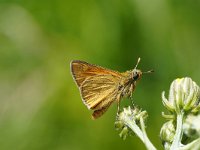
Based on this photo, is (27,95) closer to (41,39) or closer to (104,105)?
(41,39)

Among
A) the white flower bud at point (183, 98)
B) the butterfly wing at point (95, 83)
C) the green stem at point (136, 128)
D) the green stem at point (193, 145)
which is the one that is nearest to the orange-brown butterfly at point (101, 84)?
the butterfly wing at point (95, 83)

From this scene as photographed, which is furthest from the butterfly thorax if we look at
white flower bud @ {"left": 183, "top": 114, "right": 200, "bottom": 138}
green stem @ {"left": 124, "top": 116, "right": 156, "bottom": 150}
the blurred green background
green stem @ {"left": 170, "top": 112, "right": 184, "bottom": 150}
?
the blurred green background

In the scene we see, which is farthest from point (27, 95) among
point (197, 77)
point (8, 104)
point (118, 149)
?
point (197, 77)

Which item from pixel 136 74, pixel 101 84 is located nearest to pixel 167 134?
pixel 136 74

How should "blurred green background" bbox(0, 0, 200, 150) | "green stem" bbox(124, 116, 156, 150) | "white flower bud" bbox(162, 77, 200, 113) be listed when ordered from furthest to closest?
"blurred green background" bbox(0, 0, 200, 150) → "white flower bud" bbox(162, 77, 200, 113) → "green stem" bbox(124, 116, 156, 150)

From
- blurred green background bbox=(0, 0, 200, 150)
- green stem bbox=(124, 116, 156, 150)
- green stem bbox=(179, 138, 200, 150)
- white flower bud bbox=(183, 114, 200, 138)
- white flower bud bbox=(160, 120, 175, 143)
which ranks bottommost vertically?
green stem bbox=(179, 138, 200, 150)

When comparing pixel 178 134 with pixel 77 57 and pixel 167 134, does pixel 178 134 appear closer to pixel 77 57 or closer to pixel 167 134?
Answer: pixel 167 134

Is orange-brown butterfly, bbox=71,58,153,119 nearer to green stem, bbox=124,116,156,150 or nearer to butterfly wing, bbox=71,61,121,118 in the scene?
butterfly wing, bbox=71,61,121,118
